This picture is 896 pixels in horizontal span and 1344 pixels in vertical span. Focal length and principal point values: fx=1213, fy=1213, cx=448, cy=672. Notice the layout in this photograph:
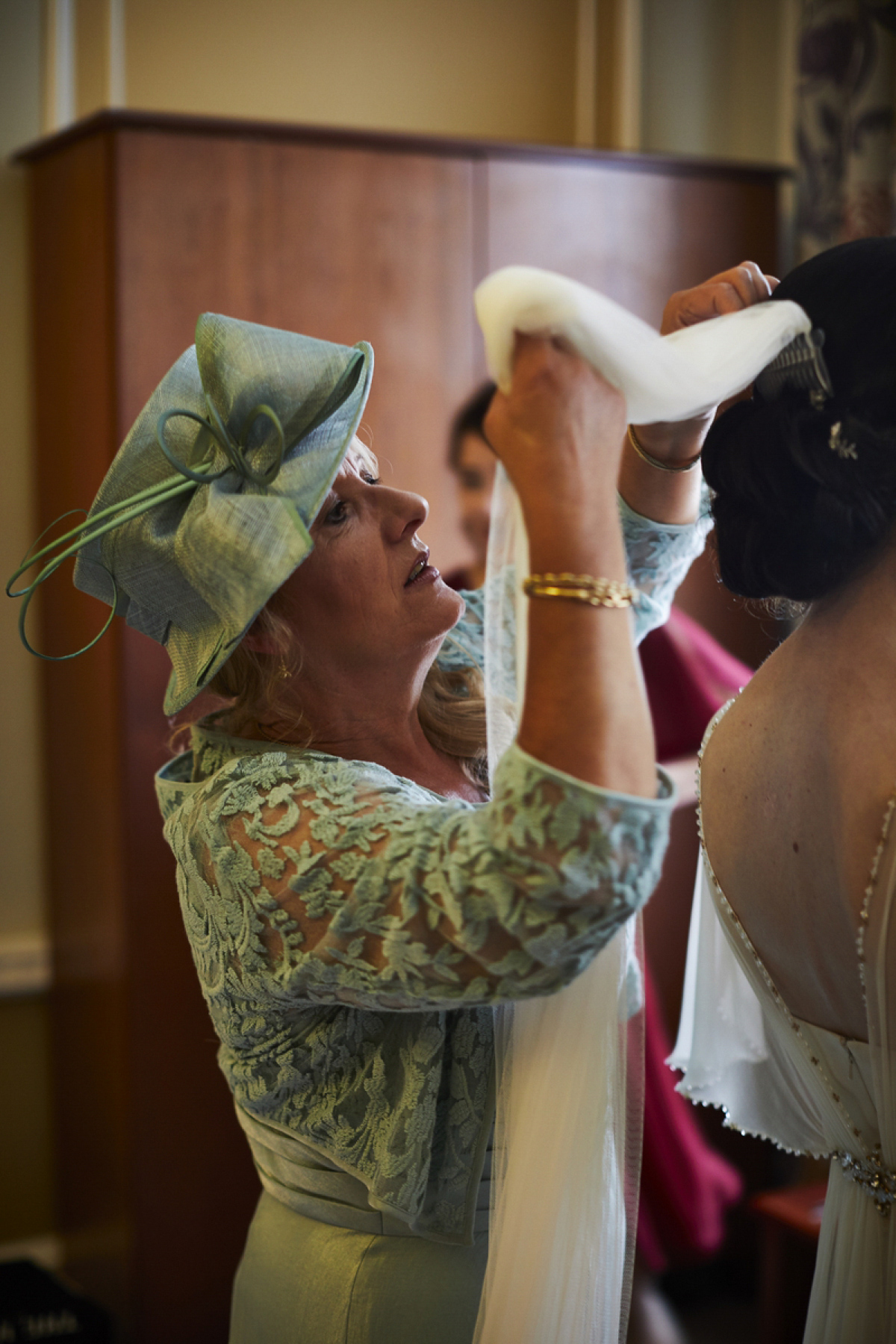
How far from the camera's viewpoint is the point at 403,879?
86cm

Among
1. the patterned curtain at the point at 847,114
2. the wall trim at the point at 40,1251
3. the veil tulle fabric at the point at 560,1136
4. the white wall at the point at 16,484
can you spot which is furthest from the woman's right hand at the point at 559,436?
the wall trim at the point at 40,1251

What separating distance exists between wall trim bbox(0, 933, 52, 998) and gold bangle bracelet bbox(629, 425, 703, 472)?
80.9 inches

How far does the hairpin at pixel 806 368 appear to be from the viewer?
0.89 metres

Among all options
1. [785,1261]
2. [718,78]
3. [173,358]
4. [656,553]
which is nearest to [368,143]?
[173,358]

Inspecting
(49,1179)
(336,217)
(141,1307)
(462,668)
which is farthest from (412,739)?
(49,1179)

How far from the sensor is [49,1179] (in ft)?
9.04

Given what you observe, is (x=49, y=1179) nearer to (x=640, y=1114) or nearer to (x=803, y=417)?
(x=640, y=1114)

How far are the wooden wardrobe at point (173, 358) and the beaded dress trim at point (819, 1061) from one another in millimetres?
1224

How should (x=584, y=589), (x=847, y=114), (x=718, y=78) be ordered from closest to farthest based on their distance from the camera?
1. (x=584, y=589)
2. (x=847, y=114)
3. (x=718, y=78)

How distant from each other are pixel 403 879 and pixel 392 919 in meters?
0.03

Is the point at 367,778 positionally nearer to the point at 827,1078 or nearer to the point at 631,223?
the point at 827,1078

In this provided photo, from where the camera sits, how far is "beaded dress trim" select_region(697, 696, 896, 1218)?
3.00ft

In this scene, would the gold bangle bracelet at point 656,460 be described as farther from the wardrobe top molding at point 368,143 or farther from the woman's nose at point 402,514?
the wardrobe top molding at point 368,143

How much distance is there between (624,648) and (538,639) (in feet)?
0.19
